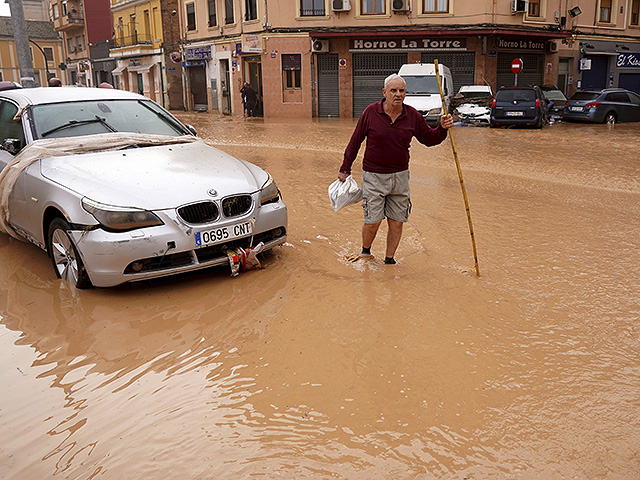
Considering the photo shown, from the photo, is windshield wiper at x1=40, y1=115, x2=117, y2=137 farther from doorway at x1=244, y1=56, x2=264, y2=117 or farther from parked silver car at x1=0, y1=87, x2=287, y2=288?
doorway at x1=244, y1=56, x2=264, y2=117

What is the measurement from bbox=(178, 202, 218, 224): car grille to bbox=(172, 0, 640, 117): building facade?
2427 cm

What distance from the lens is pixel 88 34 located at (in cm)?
5144

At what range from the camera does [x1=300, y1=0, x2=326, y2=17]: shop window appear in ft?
93.1

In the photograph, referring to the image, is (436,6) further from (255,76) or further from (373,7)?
(255,76)

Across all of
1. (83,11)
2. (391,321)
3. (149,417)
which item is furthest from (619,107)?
(83,11)

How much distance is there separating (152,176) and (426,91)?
1679cm

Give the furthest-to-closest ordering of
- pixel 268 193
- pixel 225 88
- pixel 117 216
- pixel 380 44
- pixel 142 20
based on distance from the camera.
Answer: pixel 142 20
pixel 225 88
pixel 380 44
pixel 268 193
pixel 117 216

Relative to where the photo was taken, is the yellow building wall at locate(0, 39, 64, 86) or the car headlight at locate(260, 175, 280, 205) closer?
the car headlight at locate(260, 175, 280, 205)

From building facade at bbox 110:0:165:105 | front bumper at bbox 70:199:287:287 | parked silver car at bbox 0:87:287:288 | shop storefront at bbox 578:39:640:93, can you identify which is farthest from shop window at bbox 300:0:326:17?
front bumper at bbox 70:199:287:287

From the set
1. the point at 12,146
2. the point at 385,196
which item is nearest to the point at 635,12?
the point at 385,196

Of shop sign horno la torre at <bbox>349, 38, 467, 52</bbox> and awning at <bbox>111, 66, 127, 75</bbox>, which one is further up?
shop sign horno la torre at <bbox>349, 38, 467, 52</bbox>

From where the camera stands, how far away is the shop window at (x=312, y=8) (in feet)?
93.1

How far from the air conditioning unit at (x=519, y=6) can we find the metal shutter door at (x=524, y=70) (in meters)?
1.98

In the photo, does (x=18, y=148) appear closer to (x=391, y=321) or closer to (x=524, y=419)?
(x=391, y=321)
